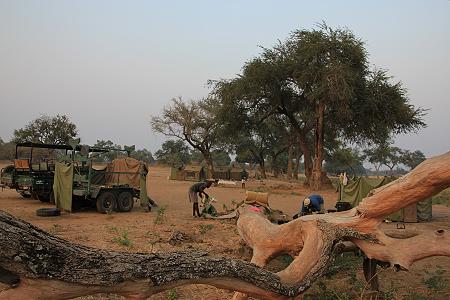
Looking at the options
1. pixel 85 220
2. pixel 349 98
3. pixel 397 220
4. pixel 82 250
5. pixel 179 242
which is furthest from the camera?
pixel 349 98

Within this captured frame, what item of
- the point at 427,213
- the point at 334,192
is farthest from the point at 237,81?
the point at 427,213

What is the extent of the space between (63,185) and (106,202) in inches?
58.5

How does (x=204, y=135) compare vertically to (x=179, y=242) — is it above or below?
above

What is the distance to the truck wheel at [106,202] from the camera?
13.7 meters

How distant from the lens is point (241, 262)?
3391 mm

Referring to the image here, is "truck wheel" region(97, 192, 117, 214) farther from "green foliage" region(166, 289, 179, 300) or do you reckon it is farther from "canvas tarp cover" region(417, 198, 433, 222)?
"canvas tarp cover" region(417, 198, 433, 222)

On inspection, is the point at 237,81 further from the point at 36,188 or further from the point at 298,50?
the point at 36,188

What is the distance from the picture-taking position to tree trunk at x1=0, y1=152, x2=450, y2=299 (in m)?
2.36

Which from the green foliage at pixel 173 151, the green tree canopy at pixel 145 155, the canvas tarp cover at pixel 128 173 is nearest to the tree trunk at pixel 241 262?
the canvas tarp cover at pixel 128 173

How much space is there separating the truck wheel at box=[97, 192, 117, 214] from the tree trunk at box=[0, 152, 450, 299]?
8.51 metres

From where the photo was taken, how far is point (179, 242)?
887 centimetres

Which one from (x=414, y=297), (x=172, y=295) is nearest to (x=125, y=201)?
(x=172, y=295)

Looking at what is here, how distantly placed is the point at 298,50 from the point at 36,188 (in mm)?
18807

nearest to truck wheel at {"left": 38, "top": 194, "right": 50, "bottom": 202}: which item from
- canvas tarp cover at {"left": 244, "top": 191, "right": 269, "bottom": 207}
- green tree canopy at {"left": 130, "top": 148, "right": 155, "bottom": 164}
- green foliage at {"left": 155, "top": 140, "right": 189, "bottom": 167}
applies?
canvas tarp cover at {"left": 244, "top": 191, "right": 269, "bottom": 207}
